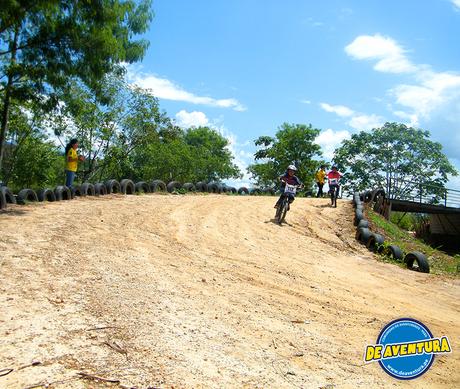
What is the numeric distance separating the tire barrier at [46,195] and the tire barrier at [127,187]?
13.3 ft

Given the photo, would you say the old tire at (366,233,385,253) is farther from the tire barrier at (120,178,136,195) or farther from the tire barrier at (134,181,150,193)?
the tire barrier at (134,181,150,193)

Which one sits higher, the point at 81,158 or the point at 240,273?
the point at 81,158

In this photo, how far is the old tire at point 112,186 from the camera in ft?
51.6

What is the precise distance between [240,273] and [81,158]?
791 cm

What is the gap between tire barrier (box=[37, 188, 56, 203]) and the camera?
1208cm

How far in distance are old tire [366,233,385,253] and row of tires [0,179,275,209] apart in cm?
857

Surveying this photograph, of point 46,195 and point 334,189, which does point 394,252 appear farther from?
point 46,195

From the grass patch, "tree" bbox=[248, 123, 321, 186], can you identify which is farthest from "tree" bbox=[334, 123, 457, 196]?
the grass patch

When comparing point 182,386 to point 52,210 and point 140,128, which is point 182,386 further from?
point 140,128

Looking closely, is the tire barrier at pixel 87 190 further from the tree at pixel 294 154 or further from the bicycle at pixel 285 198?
the tree at pixel 294 154

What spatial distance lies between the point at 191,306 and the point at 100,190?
10755 mm

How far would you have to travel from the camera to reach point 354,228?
13.8 m

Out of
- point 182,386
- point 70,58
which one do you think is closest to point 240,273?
point 182,386

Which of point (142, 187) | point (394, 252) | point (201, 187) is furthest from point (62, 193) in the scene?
point (201, 187)
